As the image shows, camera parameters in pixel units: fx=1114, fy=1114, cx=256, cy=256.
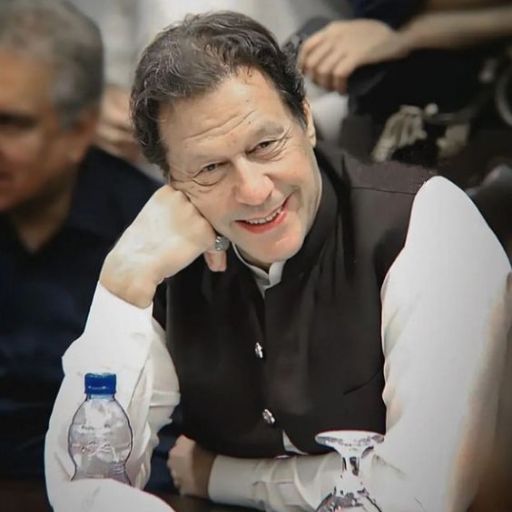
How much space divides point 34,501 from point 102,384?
245 millimetres

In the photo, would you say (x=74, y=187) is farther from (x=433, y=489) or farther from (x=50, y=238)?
(x=433, y=489)

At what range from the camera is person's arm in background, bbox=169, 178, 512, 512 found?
1676 millimetres

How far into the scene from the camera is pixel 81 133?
1.79m

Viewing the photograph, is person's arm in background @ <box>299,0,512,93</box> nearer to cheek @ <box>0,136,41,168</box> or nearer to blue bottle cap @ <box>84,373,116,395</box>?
cheek @ <box>0,136,41,168</box>

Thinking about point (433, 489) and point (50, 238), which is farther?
point (50, 238)

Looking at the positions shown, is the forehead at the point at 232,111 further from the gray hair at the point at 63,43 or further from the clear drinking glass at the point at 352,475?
the clear drinking glass at the point at 352,475

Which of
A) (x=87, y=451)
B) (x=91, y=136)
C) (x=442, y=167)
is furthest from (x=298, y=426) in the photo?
(x=91, y=136)

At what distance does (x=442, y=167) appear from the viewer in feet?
5.60

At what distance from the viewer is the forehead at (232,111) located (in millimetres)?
1634

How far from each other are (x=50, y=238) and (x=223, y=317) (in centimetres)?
32

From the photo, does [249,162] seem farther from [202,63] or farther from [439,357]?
[439,357]

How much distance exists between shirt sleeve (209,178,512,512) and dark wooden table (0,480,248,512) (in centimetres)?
28

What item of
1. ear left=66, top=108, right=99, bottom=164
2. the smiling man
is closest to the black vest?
the smiling man

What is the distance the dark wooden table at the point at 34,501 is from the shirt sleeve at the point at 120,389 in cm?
2
